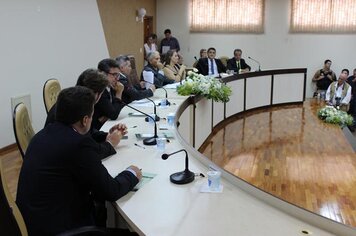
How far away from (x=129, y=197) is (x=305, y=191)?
2694 mm

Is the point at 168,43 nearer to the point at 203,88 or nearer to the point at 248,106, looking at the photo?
the point at 248,106

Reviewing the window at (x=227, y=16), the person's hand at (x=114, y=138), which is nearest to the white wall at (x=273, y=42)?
the window at (x=227, y=16)

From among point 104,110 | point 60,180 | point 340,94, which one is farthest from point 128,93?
point 340,94

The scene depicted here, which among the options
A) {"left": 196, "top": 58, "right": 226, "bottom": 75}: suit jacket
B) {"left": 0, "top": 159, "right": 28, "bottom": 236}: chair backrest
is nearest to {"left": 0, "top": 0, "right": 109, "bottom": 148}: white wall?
{"left": 196, "top": 58, "right": 226, "bottom": 75}: suit jacket

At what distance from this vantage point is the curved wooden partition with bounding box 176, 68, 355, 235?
1732 mm

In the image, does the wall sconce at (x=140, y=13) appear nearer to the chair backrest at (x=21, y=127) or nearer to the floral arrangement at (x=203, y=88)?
the floral arrangement at (x=203, y=88)

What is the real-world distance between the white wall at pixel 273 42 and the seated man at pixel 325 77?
261mm

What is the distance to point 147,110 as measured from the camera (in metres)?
4.01

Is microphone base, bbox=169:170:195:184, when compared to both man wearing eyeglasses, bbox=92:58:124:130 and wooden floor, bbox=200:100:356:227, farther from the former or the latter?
wooden floor, bbox=200:100:356:227

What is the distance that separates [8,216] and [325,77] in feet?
31.4

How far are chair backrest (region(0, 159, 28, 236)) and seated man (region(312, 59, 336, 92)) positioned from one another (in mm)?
9511

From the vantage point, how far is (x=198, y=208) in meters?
1.80

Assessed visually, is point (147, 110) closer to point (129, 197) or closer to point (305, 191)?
point (305, 191)

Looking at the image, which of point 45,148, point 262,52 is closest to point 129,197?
point 45,148
